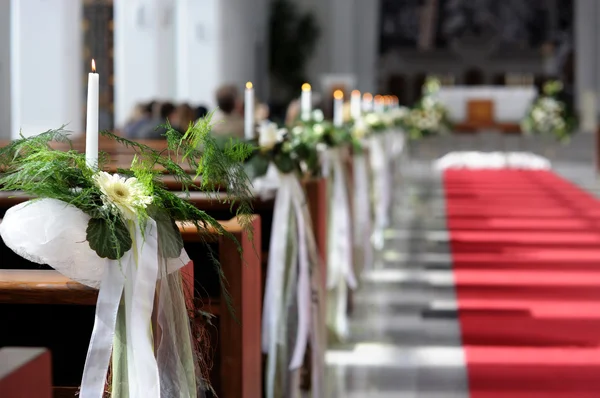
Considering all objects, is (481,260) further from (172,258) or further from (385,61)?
(385,61)

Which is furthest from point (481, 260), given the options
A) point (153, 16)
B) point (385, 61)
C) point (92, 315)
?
point (385, 61)

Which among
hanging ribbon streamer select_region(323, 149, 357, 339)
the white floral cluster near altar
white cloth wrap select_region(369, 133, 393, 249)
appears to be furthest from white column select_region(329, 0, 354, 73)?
hanging ribbon streamer select_region(323, 149, 357, 339)

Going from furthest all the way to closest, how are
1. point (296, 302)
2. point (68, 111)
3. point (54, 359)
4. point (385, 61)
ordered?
1. point (385, 61)
2. point (68, 111)
3. point (296, 302)
4. point (54, 359)

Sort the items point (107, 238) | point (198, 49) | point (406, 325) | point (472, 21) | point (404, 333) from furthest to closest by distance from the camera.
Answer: point (472, 21), point (198, 49), point (406, 325), point (404, 333), point (107, 238)

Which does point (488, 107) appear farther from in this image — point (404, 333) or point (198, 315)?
point (198, 315)

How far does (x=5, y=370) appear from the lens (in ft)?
4.75

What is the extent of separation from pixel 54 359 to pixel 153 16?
39.5ft

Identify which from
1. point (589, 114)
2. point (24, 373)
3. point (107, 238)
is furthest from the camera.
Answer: point (589, 114)

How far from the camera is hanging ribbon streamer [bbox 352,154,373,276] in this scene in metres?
6.80

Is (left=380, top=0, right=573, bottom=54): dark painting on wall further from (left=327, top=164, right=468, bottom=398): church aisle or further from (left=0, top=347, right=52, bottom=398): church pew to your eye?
(left=0, top=347, right=52, bottom=398): church pew

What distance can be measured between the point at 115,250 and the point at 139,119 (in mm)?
7972

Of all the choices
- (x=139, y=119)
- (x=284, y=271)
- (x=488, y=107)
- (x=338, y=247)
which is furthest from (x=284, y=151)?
(x=488, y=107)

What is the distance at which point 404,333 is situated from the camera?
522cm

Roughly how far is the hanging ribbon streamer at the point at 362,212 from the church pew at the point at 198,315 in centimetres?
339
